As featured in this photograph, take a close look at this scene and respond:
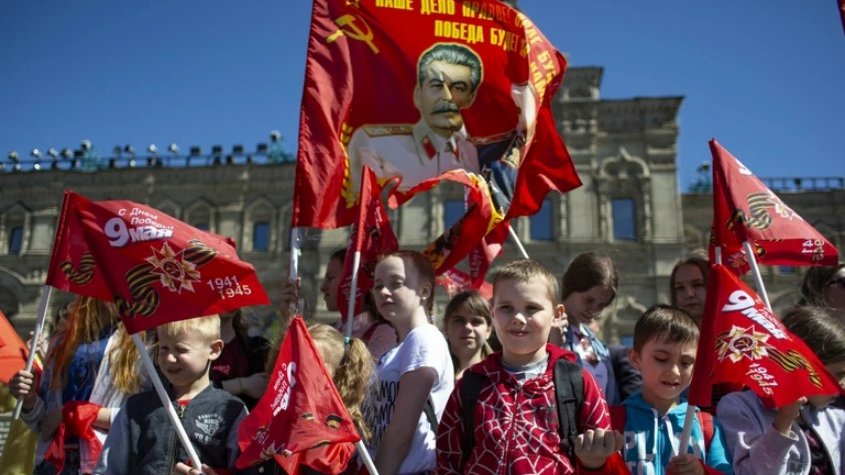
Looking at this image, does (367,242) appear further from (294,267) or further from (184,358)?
(184,358)

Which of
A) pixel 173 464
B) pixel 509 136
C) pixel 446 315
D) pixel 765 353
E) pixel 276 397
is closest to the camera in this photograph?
pixel 765 353

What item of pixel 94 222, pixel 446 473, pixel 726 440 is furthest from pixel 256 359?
pixel 726 440

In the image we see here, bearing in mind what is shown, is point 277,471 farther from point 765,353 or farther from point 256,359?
point 765,353

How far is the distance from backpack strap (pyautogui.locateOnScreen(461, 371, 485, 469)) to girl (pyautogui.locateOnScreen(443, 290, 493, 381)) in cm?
154

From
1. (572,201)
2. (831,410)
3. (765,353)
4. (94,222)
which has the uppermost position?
(572,201)

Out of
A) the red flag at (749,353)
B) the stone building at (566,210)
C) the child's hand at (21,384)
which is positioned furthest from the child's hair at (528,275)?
the stone building at (566,210)

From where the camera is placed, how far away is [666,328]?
321 cm

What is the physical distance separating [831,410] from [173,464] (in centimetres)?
312

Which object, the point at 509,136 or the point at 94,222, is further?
the point at 509,136

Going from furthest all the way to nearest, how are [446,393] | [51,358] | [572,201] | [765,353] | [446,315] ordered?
[572,201]
[446,315]
[51,358]
[446,393]
[765,353]

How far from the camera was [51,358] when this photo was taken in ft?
14.1

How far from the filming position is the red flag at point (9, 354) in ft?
14.0

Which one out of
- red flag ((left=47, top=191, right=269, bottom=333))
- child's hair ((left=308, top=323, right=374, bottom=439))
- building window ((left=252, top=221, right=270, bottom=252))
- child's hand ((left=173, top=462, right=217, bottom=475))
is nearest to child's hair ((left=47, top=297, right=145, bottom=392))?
red flag ((left=47, top=191, right=269, bottom=333))

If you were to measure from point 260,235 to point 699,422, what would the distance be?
23.8 metres
